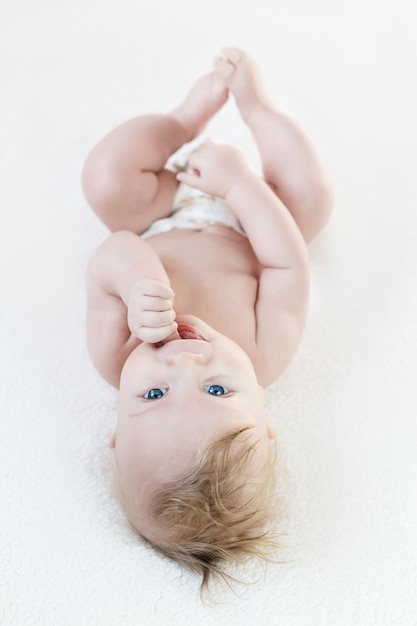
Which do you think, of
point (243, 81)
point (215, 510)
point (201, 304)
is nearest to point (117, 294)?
point (201, 304)

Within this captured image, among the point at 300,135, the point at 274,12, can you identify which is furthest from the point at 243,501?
the point at 274,12

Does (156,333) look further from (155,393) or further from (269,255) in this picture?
(269,255)

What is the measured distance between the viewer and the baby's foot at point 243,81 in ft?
5.18

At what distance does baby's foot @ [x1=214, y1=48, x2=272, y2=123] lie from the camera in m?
1.58

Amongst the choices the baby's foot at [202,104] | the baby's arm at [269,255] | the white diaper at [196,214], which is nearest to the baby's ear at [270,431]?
the baby's arm at [269,255]

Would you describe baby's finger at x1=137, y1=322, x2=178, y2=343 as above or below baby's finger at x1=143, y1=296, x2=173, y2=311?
below

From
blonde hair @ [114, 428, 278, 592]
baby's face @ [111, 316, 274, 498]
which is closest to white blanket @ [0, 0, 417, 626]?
blonde hair @ [114, 428, 278, 592]

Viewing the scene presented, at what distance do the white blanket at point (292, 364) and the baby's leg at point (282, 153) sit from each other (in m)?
0.10

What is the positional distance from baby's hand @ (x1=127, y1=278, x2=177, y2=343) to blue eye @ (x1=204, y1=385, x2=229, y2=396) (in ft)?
→ 0.32

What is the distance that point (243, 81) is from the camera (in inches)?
62.1

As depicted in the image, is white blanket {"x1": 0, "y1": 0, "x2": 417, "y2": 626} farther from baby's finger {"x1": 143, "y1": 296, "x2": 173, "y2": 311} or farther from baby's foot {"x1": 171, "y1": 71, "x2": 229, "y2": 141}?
baby's finger {"x1": 143, "y1": 296, "x2": 173, "y2": 311}

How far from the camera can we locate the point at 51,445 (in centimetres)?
128

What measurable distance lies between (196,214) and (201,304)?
0.24 metres

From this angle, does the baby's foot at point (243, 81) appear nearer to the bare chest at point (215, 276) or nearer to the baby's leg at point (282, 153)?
the baby's leg at point (282, 153)
